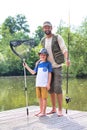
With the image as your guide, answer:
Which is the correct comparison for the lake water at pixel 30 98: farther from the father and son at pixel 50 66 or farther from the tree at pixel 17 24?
the tree at pixel 17 24

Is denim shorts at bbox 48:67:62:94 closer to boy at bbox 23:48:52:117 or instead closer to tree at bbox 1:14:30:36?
boy at bbox 23:48:52:117

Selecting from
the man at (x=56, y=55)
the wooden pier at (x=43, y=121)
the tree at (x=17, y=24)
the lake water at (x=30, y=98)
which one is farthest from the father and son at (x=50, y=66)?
the tree at (x=17, y=24)

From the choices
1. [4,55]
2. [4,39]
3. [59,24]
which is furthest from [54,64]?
[4,39]

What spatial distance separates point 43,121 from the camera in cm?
545

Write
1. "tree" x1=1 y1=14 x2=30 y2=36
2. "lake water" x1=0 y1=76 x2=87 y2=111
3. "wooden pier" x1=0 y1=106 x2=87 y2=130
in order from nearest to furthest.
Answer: "wooden pier" x1=0 y1=106 x2=87 y2=130, "lake water" x1=0 y1=76 x2=87 y2=111, "tree" x1=1 y1=14 x2=30 y2=36

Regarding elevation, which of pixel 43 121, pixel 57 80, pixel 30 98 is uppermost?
pixel 57 80

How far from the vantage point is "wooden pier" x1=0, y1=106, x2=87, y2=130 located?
5.03 meters

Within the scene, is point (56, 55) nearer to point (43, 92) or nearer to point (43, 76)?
point (43, 76)

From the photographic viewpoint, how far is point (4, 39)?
46438mm

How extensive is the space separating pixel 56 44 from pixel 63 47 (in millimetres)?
146

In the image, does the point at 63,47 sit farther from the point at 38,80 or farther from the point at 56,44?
the point at 38,80

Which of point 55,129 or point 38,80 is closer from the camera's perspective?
point 55,129

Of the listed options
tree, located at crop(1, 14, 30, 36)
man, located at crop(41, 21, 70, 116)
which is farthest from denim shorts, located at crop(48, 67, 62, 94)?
tree, located at crop(1, 14, 30, 36)

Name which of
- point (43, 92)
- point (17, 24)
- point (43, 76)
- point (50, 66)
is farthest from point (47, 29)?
point (17, 24)
